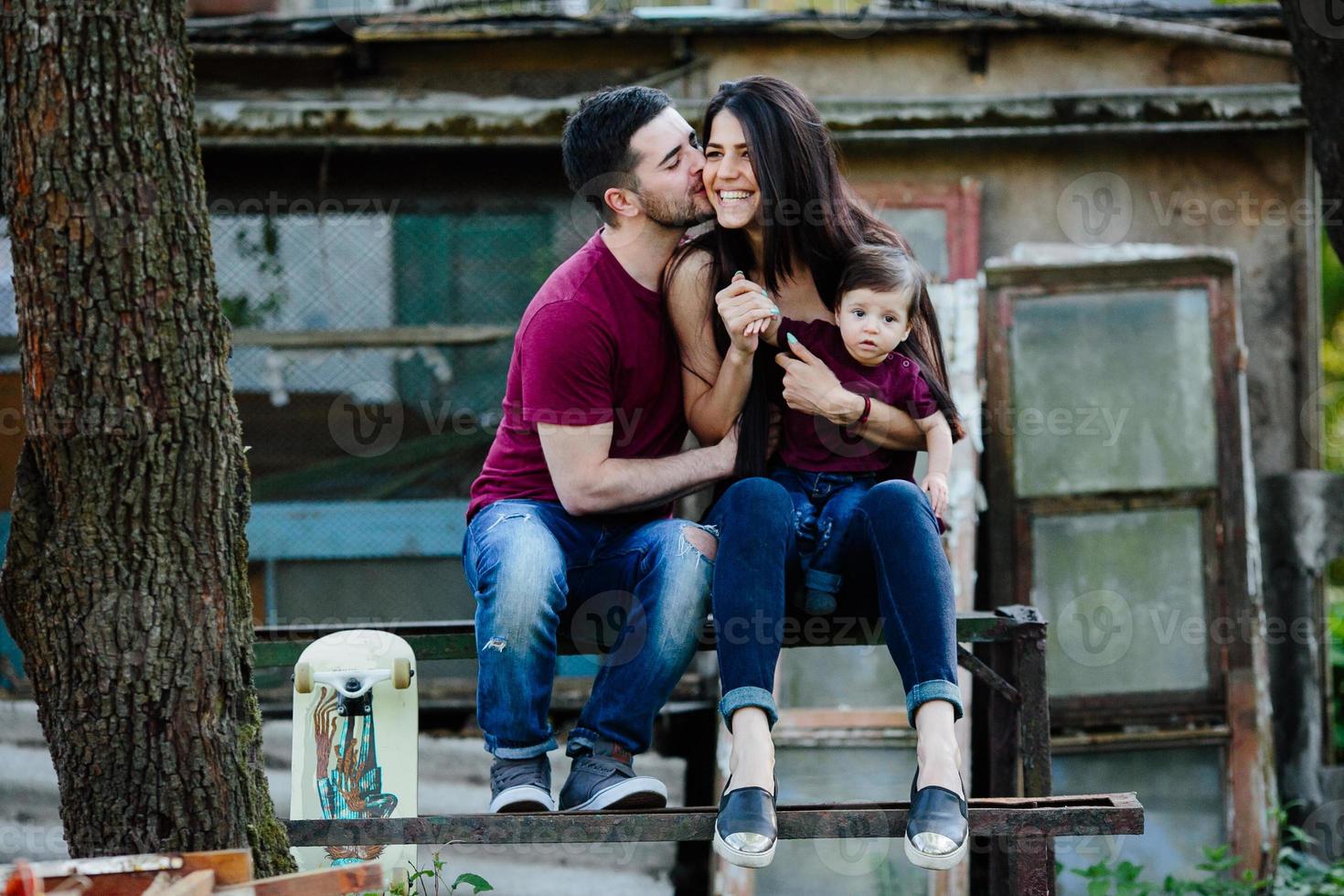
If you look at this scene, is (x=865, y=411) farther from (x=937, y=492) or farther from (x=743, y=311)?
(x=743, y=311)

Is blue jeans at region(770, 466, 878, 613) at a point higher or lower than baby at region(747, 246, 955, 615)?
lower

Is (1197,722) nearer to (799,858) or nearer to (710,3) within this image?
(799,858)

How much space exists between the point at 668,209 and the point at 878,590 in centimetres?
100

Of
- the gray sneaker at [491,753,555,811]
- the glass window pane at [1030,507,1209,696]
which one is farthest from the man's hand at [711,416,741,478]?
the glass window pane at [1030,507,1209,696]

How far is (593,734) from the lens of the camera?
289 cm

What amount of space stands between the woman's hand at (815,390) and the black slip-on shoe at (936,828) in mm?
836

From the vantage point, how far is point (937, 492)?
2.98 meters

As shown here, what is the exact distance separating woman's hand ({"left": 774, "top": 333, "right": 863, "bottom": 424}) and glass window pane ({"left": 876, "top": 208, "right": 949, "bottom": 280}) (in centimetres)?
235

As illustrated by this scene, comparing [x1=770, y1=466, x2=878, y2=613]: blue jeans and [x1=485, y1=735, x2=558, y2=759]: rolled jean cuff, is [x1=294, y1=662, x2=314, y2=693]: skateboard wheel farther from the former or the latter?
[x1=770, y1=466, x2=878, y2=613]: blue jeans

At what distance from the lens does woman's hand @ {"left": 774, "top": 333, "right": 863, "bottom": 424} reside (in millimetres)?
2959

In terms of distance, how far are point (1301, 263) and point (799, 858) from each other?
3.04 m

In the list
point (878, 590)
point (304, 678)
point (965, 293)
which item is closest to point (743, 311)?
point (878, 590)

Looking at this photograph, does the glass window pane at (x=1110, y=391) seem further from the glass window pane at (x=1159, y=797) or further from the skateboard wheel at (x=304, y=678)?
the skateboard wheel at (x=304, y=678)

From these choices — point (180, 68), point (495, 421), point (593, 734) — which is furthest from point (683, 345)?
point (495, 421)
